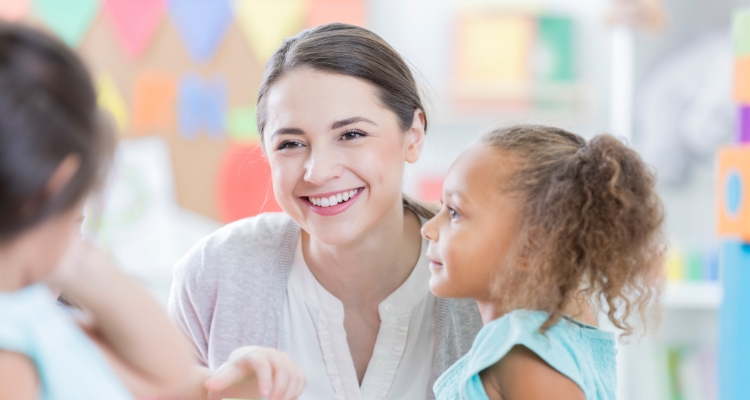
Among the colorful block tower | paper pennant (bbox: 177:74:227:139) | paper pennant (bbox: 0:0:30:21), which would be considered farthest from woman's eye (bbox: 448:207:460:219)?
paper pennant (bbox: 0:0:30:21)

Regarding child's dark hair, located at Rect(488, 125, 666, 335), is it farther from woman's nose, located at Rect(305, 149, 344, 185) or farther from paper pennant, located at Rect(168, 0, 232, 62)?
paper pennant, located at Rect(168, 0, 232, 62)

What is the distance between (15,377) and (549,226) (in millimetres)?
658

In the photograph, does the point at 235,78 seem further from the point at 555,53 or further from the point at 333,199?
the point at 333,199

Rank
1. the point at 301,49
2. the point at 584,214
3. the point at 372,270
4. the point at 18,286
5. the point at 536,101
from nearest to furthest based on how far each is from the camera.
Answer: the point at 18,286 → the point at 584,214 → the point at 301,49 → the point at 372,270 → the point at 536,101

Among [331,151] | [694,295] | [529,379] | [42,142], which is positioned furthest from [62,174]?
[694,295]

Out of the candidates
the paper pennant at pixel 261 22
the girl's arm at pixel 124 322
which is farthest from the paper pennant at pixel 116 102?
the girl's arm at pixel 124 322

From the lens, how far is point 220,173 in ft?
9.24

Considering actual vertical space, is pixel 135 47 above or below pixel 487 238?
above

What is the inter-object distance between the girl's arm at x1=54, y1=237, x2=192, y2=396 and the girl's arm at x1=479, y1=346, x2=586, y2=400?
0.43 m

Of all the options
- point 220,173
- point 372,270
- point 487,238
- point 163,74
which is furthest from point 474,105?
point 487,238

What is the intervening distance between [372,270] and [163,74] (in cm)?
173

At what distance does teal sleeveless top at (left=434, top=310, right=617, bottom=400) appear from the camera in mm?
919

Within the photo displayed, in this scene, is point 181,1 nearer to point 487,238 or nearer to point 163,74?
point 163,74

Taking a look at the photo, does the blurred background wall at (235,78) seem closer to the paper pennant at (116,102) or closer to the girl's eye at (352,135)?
the paper pennant at (116,102)
